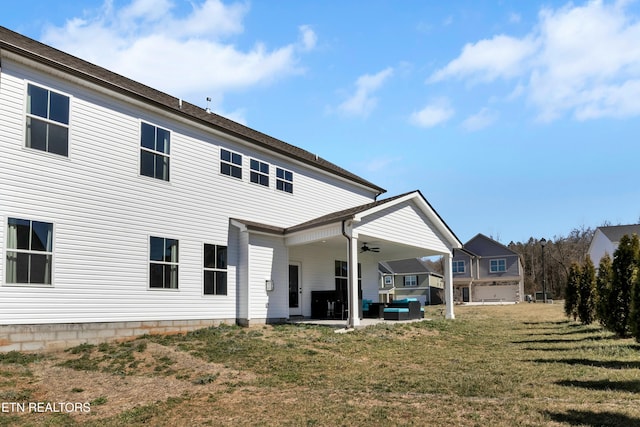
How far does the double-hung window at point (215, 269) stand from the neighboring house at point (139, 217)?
0.05m

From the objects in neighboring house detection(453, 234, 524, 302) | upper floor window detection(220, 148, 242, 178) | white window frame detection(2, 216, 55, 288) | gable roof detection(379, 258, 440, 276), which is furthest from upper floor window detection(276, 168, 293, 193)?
gable roof detection(379, 258, 440, 276)

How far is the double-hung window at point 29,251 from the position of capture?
10703 millimetres

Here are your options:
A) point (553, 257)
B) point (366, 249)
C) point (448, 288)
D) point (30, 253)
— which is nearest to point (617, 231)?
point (553, 257)

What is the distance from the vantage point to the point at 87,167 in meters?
12.3

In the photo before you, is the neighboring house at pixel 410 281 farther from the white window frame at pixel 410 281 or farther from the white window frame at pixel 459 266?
the white window frame at pixel 459 266

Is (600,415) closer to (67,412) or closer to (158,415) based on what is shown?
(158,415)

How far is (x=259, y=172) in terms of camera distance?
56.0ft

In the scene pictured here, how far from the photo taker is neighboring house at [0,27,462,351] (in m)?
11.0

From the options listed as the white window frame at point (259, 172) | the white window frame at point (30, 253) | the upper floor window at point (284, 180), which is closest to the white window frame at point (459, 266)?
the upper floor window at point (284, 180)

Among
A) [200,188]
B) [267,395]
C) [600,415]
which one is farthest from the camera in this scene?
[200,188]

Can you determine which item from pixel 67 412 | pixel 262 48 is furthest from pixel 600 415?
A: pixel 262 48

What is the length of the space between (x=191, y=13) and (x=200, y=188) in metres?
5.04

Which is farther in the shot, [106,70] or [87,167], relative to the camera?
[106,70]

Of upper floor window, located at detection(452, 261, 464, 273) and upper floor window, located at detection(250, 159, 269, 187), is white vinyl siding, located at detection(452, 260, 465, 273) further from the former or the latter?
upper floor window, located at detection(250, 159, 269, 187)
